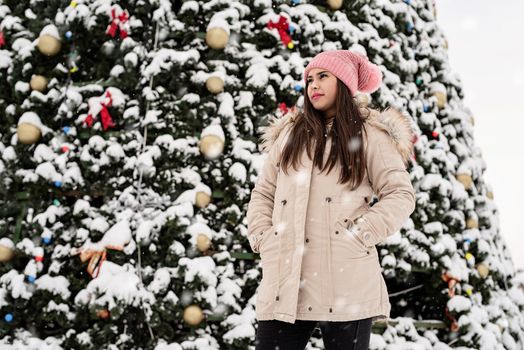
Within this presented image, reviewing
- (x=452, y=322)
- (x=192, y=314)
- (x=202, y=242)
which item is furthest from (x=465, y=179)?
(x=192, y=314)

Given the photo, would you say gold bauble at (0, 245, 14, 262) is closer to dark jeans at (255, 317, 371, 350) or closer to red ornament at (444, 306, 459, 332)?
dark jeans at (255, 317, 371, 350)

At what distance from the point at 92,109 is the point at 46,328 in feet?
5.29

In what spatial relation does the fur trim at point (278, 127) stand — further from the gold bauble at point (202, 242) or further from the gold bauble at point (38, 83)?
the gold bauble at point (38, 83)

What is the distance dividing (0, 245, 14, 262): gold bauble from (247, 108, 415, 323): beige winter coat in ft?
7.77

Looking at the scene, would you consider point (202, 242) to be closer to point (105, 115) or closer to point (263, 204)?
point (105, 115)

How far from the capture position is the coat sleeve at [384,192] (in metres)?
1.86

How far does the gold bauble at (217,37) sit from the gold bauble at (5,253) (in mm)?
2096

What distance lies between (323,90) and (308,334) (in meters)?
1.00

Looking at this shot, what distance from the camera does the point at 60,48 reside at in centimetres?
402

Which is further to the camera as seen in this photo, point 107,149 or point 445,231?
point 445,231

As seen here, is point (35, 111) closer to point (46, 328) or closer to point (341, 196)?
point (46, 328)

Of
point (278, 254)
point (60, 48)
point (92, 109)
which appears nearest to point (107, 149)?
point (92, 109)

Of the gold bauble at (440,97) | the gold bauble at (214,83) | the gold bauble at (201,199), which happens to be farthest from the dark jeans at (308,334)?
the gold bauble at (440,97)

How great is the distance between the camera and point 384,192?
1.97 m
